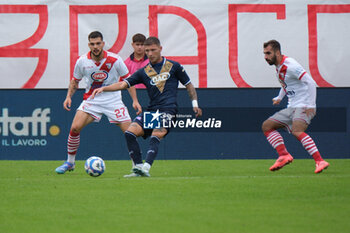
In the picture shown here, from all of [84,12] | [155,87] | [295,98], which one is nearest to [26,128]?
[84,12]

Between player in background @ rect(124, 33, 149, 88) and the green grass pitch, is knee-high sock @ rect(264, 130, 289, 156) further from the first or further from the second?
player in background @ rect(124, 33, 149, 88)

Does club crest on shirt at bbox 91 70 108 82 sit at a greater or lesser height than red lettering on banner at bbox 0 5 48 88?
lesser

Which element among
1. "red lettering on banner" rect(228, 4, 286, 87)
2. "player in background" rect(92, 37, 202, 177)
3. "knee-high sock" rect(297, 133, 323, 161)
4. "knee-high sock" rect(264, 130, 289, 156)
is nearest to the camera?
"player in background" rect(92, 37, 202, 177)

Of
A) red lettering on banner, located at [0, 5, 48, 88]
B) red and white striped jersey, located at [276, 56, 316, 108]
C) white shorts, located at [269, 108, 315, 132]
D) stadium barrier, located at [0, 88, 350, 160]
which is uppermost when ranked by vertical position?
red lettering on banner, located at [0, 5, 48, 88]

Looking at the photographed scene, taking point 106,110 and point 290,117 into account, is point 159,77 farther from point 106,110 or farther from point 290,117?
point 290,117

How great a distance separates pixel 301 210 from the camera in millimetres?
6414

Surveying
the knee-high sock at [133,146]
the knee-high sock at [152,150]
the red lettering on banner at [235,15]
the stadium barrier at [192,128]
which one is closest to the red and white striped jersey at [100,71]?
the knee-high sock at [133,146]

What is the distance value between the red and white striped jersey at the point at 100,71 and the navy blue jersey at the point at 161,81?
3.53 ft

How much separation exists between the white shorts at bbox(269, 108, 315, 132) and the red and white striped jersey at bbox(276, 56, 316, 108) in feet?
0.29

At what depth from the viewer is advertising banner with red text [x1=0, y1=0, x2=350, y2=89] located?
1477 cm

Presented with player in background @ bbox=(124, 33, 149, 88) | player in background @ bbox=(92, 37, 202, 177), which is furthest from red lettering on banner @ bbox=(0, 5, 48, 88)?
player in background @ bbox=(92, 37, 202, 177)

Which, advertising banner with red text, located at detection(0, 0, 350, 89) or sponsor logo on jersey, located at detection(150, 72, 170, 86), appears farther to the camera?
advertising banner with red text, located at detection(0, 0, 350, 89)

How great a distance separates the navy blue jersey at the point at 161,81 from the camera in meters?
9.89

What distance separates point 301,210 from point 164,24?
29.3ft
